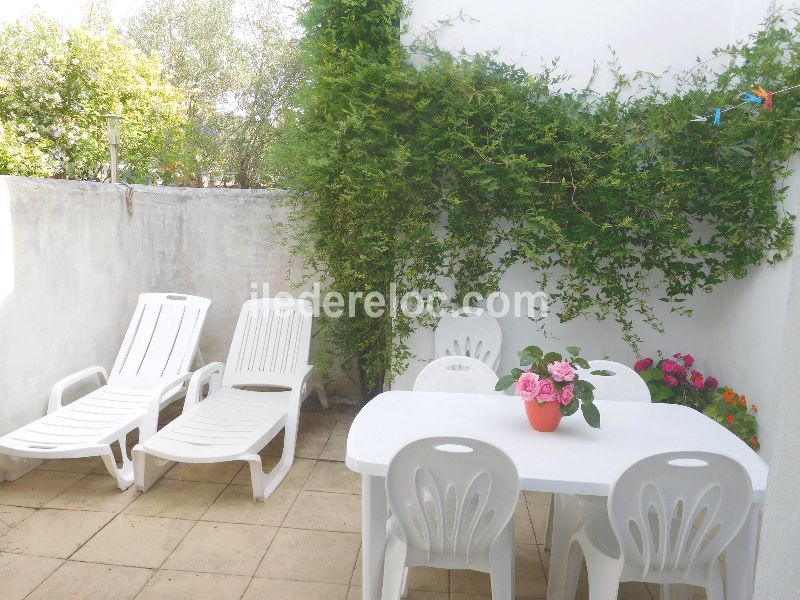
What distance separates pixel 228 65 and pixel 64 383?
5892 millimetres

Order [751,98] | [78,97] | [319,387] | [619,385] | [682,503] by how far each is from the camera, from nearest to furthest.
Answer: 1. [682,503]
2. [619,385]
3. [751,98]
4. [319,387]
5. [78,97]

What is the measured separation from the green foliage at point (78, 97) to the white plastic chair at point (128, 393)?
8.78ft

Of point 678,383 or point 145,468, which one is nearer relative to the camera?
point 145,468

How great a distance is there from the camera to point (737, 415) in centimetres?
345

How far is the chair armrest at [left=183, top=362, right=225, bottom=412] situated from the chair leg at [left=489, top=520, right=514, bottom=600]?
2403 millimetres

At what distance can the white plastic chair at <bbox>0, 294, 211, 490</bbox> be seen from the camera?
3172 mm

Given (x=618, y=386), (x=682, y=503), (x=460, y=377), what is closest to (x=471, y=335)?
(x=460, y=377)

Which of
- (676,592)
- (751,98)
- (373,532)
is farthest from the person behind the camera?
(751,98)

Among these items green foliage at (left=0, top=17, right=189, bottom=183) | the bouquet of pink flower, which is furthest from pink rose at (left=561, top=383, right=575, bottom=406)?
green foliage at (left=0, top=17, right=189, bottom=183)

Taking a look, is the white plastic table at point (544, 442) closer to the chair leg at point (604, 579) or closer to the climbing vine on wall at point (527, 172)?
the chair leg at point (604, 579)

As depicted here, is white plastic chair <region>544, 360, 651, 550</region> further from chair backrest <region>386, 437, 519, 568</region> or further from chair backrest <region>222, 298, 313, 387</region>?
chair backrest <region>222, 298, 313, 387</region>

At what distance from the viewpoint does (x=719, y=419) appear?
3516 mm

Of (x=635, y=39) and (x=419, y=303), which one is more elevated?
(x=635, y=39)

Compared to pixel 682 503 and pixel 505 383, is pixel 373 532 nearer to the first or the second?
pixel 505 383
